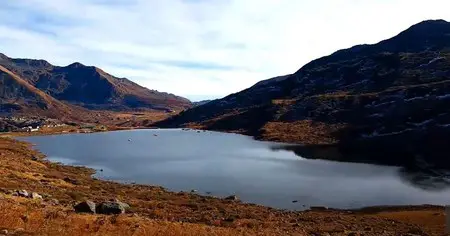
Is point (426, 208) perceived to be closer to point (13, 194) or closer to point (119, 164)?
point (13, 194)

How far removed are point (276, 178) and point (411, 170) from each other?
41.9 meters

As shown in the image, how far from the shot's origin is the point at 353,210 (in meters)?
79.7

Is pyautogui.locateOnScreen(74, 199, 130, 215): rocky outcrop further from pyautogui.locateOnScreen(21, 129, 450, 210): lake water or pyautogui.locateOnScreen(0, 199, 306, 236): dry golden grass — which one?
pyautogui.locateOnScreen(21, 129, 450, 210): lake water

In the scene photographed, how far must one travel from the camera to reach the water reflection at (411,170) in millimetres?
105006

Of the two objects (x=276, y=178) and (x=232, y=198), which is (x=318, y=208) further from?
(x=276, y=178)

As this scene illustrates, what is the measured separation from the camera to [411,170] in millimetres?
128125

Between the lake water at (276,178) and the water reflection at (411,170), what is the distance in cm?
24

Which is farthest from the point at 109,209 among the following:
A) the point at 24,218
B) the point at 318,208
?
the point at 318,208

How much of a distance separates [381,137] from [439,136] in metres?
27.3

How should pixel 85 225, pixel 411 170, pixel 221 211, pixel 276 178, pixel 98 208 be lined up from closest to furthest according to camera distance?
pixel 85 225 < pixel 98 208 < pixel 221 211 < pixel 276 178 < pixel 411 170

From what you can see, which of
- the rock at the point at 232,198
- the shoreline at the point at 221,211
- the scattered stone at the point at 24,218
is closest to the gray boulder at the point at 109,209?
the shoreline at the point at 221,211

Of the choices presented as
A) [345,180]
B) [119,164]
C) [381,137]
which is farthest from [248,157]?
[381,137]

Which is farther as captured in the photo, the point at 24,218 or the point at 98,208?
the point at 98,208

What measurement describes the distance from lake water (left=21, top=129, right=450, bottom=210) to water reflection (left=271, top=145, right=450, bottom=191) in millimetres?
243
